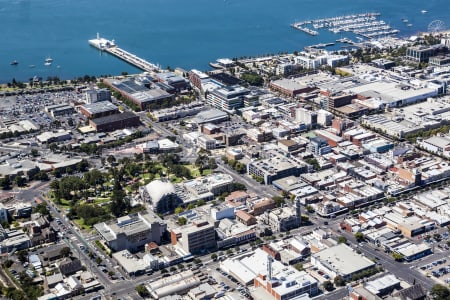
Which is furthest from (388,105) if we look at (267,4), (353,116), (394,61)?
(267,4)

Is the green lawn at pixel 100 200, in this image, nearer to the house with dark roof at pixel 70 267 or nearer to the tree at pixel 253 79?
the house with dark roof at pixel 70 267

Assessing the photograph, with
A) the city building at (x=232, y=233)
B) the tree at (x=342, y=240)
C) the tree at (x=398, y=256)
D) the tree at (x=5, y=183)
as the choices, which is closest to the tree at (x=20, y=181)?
the tree at (x=5, y=183)

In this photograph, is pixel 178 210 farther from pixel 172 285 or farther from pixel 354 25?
pixel 354 25

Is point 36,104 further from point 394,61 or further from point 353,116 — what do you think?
point 394,61

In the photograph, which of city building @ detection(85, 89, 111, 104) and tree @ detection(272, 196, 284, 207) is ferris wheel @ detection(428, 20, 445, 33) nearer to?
city building @ detection(85, 89, 111, 104)

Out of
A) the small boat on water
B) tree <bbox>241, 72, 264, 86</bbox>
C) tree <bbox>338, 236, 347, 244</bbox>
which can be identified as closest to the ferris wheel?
tree <bbox>241, 72, 264, 86</bbox>

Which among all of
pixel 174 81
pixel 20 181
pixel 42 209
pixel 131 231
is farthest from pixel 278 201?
pixel 174 81
